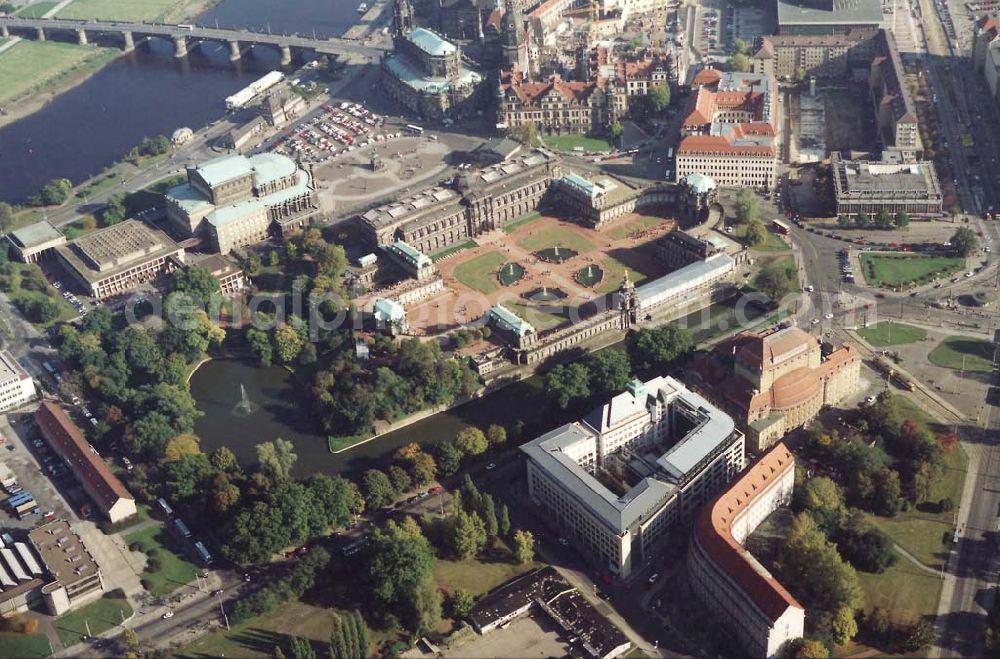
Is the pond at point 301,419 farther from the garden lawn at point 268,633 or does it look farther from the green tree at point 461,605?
the green tree at point 461,605

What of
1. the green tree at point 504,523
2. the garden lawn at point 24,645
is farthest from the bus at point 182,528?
the green tree at point 504,523

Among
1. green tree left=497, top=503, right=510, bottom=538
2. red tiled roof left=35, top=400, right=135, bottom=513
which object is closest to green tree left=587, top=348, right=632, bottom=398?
green tree left=497, top=503, right=510, bottom=538

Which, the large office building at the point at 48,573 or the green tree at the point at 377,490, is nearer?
the large office building at the point at 48,573

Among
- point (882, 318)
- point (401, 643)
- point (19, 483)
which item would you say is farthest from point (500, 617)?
point (882, 318)

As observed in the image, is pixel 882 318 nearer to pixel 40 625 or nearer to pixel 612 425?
pixel 612 425

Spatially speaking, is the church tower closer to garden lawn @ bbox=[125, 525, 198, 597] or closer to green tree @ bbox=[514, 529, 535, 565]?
green tree @ bbox=[514, 529, 535, 565]

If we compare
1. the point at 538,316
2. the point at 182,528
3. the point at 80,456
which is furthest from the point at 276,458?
the point at 538,316
